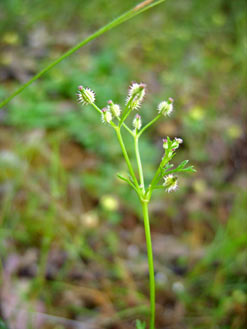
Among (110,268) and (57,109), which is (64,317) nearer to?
(110,268)

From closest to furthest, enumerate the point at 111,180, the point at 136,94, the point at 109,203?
the point at 136,94
the point at 109,203
the point at 111,180

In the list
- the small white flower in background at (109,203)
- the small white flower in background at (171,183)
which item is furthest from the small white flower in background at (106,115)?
the small white flower in background at (109,203)

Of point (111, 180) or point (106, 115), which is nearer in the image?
point (106, 115)

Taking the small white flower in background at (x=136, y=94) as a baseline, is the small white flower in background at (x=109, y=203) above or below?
above

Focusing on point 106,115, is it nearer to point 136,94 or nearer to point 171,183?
point 136,94

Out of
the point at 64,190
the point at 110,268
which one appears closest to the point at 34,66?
the point at 64,190

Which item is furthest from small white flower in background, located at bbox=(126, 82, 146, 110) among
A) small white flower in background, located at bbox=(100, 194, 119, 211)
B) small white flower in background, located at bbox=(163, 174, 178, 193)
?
small white flower in background, located at bbox=(100, 194, 119, 211)

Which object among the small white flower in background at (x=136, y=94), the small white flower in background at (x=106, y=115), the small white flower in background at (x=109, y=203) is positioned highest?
the small white flower in background at (x=109, y=203)

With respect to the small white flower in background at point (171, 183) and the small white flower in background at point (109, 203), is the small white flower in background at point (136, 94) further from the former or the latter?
the small white flower in background at point (109, 203)

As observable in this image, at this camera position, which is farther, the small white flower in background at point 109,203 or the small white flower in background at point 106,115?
the small white flower in background at point 109,203

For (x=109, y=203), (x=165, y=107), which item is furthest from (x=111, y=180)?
(x=165, y=107)
